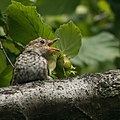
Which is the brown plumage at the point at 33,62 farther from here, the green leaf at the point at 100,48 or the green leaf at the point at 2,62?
the green leaf at the point at 100,48

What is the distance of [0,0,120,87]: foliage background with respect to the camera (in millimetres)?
2582

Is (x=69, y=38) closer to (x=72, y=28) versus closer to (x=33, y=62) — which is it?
(x=72, y=28)

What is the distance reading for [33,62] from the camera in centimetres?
263

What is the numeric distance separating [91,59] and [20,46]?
69.0 inches

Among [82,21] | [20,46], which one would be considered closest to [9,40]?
[20,46]

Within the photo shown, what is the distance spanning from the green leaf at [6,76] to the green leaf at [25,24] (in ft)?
0.48

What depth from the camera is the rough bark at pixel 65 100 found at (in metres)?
2.15

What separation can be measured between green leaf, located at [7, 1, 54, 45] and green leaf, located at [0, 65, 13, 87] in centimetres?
15

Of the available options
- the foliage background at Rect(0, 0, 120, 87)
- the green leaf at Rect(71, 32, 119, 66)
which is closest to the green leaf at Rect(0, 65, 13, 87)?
the foliage background at Rect(0, 0, 120, 87)

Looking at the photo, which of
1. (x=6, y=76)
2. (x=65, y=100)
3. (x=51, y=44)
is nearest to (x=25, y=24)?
(x=51, y=44)

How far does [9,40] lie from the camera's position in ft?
8.68

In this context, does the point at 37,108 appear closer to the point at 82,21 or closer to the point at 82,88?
the point at 82,88

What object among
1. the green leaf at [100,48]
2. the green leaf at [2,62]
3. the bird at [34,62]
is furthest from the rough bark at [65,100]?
the green leaf at [100,48]

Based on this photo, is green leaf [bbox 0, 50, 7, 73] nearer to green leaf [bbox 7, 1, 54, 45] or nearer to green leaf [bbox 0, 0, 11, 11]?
green leaf [bbox 7, 1, 54, 45]
